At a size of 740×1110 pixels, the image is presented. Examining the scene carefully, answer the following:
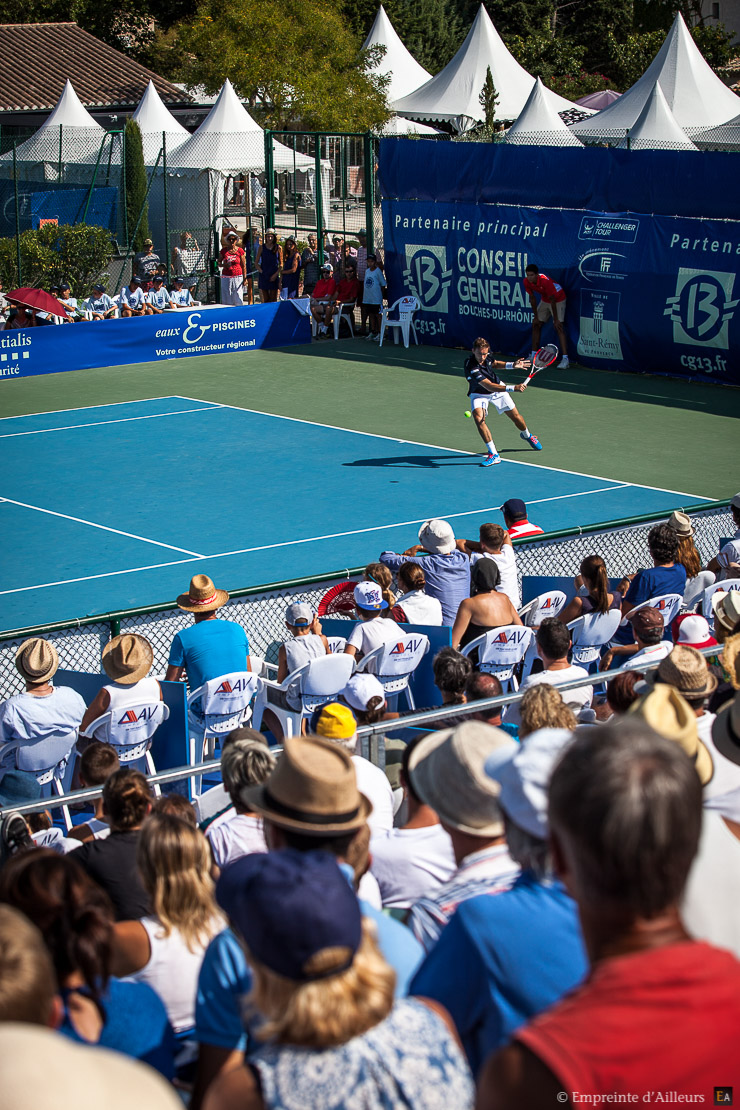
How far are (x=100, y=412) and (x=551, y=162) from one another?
9.76 m

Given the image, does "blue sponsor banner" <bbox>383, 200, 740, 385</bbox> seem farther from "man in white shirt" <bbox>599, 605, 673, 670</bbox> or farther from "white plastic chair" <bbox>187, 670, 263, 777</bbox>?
"white plastic chair" <bbox>187, 670, 263, 777</bbox>

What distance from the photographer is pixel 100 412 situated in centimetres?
2209

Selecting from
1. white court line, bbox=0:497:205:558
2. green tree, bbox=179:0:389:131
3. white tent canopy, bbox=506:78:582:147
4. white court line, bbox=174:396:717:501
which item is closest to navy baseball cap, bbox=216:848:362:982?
white court line, bbox=0:497:205:558

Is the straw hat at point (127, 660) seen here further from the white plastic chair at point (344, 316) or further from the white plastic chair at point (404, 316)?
the white plastic chair at point (344, 316)

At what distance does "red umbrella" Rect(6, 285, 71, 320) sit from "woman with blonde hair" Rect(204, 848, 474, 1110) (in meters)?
23.7

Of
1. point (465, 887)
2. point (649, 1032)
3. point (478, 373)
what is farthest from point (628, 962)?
point (478, 373)

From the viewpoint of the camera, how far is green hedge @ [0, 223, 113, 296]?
2930 centimetres

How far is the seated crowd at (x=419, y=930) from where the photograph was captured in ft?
7.36

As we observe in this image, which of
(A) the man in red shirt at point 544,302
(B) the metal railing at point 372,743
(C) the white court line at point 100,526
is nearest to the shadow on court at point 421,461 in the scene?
(C) the white court line at point 100,526

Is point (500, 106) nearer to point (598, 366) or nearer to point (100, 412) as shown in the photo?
point (598, 366)

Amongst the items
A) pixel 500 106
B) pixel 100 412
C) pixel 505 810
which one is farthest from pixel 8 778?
pixel 500 106

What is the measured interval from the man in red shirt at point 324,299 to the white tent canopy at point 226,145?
7.90 metres

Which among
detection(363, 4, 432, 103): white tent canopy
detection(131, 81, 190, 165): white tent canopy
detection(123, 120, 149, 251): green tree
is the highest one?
detection(363, 4, 432, 103): white tent canopy

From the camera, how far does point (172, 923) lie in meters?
3.80
